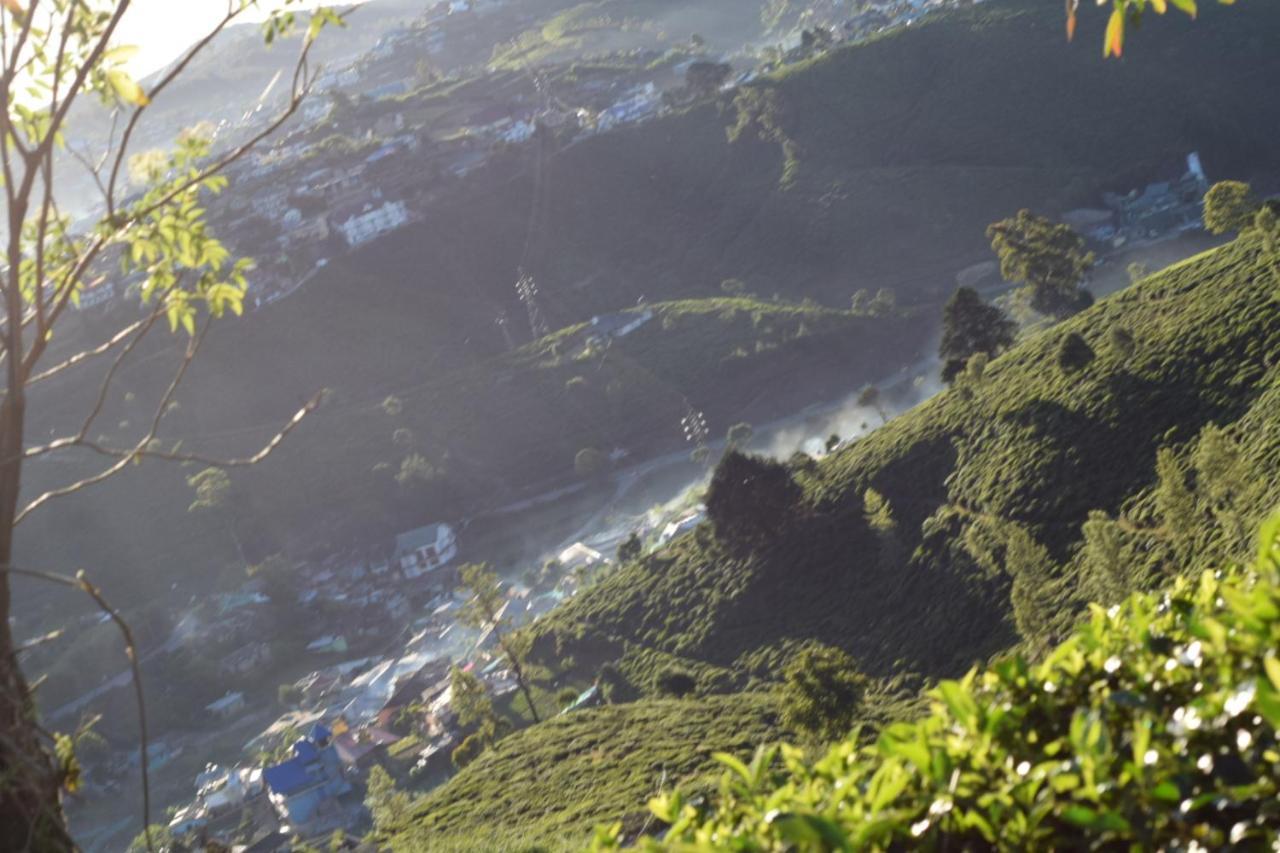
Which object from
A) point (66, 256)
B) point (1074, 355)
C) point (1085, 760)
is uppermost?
point (66, 256)

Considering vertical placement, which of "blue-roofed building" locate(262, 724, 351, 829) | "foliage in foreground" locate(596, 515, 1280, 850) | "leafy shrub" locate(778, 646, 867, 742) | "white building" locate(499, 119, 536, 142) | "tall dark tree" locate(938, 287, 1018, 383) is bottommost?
"blue-roofed building" locate(262, 724, 351, 829)

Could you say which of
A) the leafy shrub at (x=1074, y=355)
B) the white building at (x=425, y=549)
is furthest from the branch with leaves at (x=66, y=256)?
the white building at (x=425, y=549)

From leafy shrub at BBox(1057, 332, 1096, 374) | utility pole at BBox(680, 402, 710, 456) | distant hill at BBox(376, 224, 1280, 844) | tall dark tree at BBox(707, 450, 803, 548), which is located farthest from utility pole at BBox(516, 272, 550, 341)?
leafy shrub at BBox(1057, 332, 1096, 374)

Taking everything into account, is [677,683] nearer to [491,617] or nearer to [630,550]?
[491,617]

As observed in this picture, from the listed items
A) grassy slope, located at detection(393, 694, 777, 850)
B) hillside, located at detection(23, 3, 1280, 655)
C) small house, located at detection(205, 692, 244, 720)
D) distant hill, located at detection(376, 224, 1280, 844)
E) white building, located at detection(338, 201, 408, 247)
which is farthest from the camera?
white building, located at detection(338, 201, 408, 247)

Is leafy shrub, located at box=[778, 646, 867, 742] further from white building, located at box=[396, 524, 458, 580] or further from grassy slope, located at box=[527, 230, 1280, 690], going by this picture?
white building, located at box=[396, 524, 458, 580]

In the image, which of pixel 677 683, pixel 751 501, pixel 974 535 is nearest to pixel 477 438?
pixel 751 501

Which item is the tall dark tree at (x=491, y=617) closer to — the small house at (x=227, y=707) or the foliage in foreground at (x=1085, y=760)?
the small house at (x=227, y=707)
